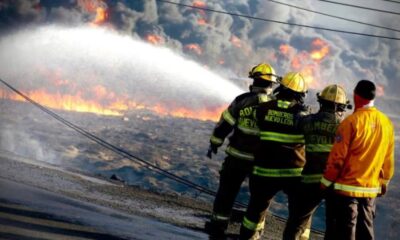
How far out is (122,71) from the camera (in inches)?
1502

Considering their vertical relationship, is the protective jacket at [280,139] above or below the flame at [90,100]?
above

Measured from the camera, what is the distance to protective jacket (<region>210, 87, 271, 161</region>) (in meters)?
5.65

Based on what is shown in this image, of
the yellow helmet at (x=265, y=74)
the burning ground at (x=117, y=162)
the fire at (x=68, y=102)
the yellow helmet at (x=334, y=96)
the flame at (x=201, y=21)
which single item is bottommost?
the fire at (x=68, y=102)

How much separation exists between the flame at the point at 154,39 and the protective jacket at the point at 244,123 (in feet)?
130

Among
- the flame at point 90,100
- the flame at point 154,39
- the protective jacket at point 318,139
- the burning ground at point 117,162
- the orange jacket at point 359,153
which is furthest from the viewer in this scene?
the flame at point 154,39

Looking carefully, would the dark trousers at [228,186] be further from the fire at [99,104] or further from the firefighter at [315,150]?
the fire at [99,104]

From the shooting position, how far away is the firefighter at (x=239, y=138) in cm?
568

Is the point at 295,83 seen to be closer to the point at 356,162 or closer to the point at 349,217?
the point at 356,162

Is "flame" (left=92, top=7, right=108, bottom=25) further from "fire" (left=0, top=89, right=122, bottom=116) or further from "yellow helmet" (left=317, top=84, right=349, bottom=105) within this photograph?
"yellow helmet" (left=317, top=84, right=349, bottom=105)

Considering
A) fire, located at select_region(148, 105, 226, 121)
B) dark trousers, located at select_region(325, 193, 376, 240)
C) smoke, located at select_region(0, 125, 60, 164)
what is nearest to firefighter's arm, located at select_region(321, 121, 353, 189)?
dark trousers, located at select_region(325, 193, 376, 240)

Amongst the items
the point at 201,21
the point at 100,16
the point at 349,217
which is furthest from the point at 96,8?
the point at 349,217

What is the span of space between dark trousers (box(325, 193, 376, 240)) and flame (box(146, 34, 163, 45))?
41276 mm

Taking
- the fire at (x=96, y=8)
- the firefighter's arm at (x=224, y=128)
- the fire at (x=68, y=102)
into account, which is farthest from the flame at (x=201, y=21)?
the firefighter's arm at (x=224, y=128)

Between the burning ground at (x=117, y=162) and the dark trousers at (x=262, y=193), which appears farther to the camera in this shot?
the burning ground at (x=117, y=162)
